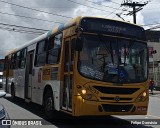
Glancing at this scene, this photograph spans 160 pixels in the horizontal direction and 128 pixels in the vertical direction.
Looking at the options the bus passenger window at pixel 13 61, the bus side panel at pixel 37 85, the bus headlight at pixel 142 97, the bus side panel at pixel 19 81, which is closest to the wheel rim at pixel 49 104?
the bus side panel at pixel 37 85

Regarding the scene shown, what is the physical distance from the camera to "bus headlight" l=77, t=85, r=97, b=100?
32.7 feet

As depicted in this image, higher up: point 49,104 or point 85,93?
point 85,93

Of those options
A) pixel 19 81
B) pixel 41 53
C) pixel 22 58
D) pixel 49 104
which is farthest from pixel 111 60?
pixel 19 81

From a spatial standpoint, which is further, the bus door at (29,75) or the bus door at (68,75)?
the bus door at (29,75)

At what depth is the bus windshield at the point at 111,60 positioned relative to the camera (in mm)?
10250

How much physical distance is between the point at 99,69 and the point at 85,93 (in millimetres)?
824

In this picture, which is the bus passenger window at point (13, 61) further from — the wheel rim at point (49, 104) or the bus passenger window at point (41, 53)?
the wheel rim at point (49, 104)

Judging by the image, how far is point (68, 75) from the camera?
10.7 meters

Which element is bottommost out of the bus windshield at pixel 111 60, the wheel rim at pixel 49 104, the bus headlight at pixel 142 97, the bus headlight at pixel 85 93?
the wheel rim at pixel 49 104

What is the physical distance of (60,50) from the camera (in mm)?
11539

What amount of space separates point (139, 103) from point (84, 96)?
1.76m

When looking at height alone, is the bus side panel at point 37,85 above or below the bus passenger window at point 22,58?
below

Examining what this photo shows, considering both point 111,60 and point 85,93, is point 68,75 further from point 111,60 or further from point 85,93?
point 111,60

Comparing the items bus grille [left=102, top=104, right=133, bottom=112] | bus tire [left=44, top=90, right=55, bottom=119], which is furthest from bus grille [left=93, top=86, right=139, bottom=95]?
bus tire [left=44, top=90, right=55, bottom=119]
